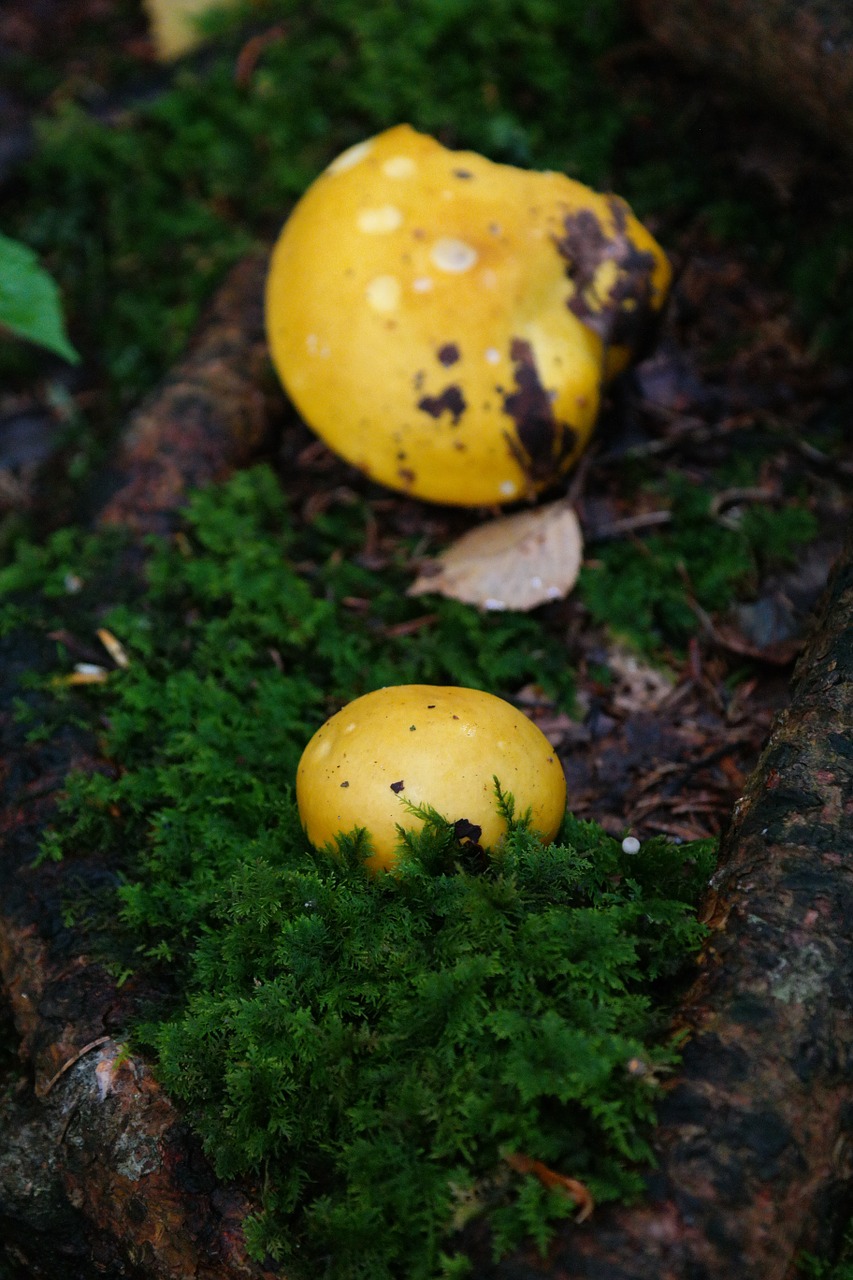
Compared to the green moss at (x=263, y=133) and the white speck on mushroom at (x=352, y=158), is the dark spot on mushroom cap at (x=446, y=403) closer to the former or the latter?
the white speck on mushroom at (x=352, y=158)

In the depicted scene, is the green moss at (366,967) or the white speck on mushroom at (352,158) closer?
the green moss at (366,967)

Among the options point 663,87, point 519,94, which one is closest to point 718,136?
point 663,87

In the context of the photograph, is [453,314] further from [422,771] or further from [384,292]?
[422,771]

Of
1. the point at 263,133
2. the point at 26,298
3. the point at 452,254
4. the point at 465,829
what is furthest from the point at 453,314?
the point at 263,133

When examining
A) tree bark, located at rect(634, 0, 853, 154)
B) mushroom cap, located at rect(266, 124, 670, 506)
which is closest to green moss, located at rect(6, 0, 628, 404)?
tree bark, located at rect(634, 0, 853, 154)

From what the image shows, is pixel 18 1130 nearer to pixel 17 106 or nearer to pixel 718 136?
pixel 718 136

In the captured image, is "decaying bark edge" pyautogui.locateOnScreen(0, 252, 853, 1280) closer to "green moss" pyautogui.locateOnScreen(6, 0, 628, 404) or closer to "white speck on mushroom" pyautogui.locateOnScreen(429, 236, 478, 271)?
"white speck on mushroom" pyautogui.locateOnScreen(429, 236, 478, 271)

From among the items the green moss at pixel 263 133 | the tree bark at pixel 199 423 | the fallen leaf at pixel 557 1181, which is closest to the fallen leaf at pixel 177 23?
the green moss at pixel 263 133
